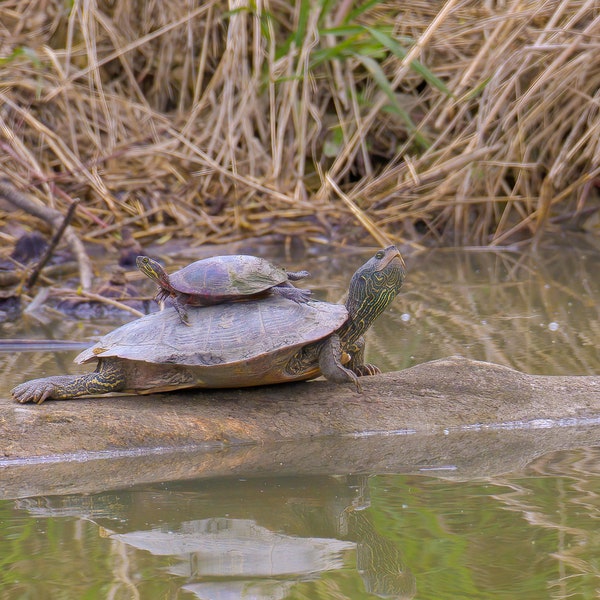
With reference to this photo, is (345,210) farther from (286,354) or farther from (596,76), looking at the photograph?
(286,354)

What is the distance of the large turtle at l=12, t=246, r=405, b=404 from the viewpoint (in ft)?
9.95

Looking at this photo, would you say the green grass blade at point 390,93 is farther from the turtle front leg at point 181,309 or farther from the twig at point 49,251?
the turtle front leg at point 181,309

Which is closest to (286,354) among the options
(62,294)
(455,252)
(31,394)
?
(31,394)

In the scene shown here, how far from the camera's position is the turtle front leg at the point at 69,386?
314 centimetres

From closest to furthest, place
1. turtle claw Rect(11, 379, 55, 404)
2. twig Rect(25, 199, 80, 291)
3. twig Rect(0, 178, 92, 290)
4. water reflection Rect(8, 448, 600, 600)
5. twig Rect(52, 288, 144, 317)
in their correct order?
water reflection Rect(8, 448, 600, 600) < turtle claw Rect(11, 379, 55, 404) < twig Rect(52, 288, 144, 317) < twig Rect(25, 199, 80, 291) < twig Rect(0, 178, 92, 290)

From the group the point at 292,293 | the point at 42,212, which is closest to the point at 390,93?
the point at 42,212

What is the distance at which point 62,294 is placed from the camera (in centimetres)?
536

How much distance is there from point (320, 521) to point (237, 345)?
75cm

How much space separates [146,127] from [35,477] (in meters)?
5.47

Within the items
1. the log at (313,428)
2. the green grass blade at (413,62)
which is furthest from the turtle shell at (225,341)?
the green grass blade at (413,62)

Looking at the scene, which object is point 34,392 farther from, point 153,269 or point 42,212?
point 42,212

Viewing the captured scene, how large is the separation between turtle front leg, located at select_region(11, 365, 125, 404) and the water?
26cm

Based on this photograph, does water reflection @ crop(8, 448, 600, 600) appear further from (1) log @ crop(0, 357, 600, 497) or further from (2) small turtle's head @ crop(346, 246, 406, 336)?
(2) small turtle's head @ crop(346, 246, 406, 336)

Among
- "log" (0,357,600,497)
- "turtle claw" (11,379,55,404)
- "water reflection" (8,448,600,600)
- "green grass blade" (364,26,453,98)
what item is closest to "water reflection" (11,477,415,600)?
"water reflection" (8,448,600,600)
